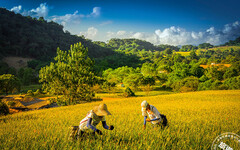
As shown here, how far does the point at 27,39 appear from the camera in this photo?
132 m

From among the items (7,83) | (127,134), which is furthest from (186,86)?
(7,83)

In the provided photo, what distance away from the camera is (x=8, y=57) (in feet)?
375

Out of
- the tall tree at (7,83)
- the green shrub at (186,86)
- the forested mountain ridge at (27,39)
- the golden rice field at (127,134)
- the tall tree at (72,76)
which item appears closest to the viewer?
the golden rice field at (127,134)

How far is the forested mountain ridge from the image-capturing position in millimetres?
122312

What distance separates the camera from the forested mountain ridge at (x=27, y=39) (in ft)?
401

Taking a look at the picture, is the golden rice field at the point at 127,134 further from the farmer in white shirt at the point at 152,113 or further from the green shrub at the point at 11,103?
the green shrub at the point at 11,103

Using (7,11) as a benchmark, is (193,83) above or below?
below

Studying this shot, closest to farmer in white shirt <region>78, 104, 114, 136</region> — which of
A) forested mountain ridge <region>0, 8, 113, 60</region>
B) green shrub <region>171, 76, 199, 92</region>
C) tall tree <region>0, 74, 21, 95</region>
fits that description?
tall tree <region>0, 74, 21, 95</region>

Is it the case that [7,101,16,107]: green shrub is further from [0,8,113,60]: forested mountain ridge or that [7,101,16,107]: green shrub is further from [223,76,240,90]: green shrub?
[0,8,113,60]: forested mountain ridge

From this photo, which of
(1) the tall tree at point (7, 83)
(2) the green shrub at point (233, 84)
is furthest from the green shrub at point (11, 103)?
(2) the green shrub at point (233, 84)

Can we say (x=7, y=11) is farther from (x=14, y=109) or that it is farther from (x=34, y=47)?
(x=14, y=109)

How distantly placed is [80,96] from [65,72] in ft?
16.3

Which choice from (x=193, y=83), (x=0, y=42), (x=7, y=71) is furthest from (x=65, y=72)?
(x=0, y=42)

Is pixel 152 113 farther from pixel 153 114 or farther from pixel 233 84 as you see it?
pixel 233 84
